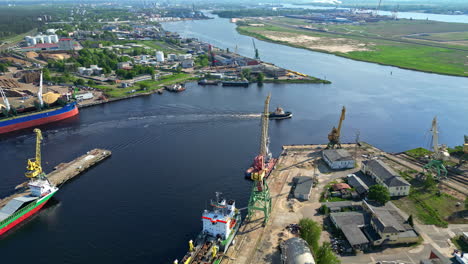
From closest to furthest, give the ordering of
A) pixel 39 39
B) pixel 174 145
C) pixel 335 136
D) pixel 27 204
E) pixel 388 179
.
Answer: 1. pixel 27 204
2. pixel 388 179
3. pixel 335 136
4. pixel 174 145
5. pixel 39 39

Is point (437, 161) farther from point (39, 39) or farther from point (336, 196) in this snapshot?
point (39, 39)

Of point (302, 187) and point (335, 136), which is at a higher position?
point (335, 136)

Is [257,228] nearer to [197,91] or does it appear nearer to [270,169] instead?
[270,169]

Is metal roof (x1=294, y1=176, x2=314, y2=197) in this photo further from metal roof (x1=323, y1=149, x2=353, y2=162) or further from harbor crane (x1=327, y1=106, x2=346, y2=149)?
harbor crane (x1=327, y1=106, x2=346, y2=149)

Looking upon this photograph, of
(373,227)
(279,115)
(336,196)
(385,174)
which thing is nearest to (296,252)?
(373,227)

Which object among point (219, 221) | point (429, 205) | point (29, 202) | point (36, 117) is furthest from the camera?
point (36, 117)

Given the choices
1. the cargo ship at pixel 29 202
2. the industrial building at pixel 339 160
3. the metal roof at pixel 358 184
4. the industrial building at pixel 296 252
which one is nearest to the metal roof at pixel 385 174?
the industrial building at pixel 339 160

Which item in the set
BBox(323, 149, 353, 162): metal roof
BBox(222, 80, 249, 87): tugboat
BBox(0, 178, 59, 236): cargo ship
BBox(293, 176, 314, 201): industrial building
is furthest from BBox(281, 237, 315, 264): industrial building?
BBox(222, 80, 249, 87): tugboat
